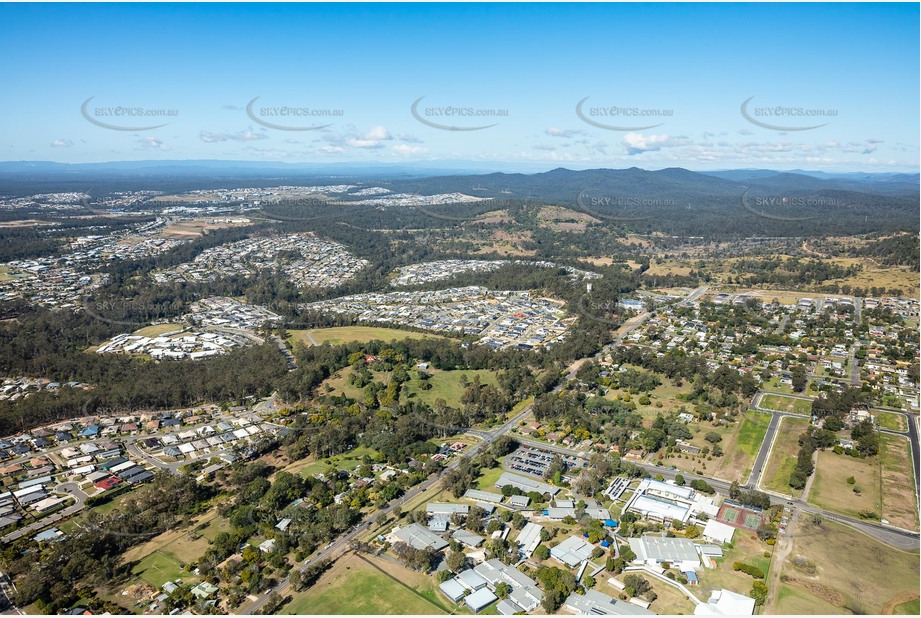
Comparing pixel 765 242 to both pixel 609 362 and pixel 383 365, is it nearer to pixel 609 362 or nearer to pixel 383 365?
pixel 609 362

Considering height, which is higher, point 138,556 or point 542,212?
point 542,212

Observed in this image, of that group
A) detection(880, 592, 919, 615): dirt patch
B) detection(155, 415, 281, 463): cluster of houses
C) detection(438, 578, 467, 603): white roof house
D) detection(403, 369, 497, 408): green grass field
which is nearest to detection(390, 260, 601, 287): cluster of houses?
detection(403, 369, 497, 408): green grass field

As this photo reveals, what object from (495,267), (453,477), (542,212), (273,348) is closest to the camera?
(453,477)

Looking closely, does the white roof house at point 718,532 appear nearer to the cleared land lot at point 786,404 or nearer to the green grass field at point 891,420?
the cleared land lot at point 786,404

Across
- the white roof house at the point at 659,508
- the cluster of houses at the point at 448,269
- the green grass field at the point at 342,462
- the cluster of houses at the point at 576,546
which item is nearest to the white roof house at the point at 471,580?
the cluster of houses at the point at 576,546

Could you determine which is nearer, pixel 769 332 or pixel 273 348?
pixel 273 348

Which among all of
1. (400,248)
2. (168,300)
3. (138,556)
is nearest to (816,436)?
(138,556)

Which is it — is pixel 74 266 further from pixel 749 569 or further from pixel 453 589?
pixel 749 569
